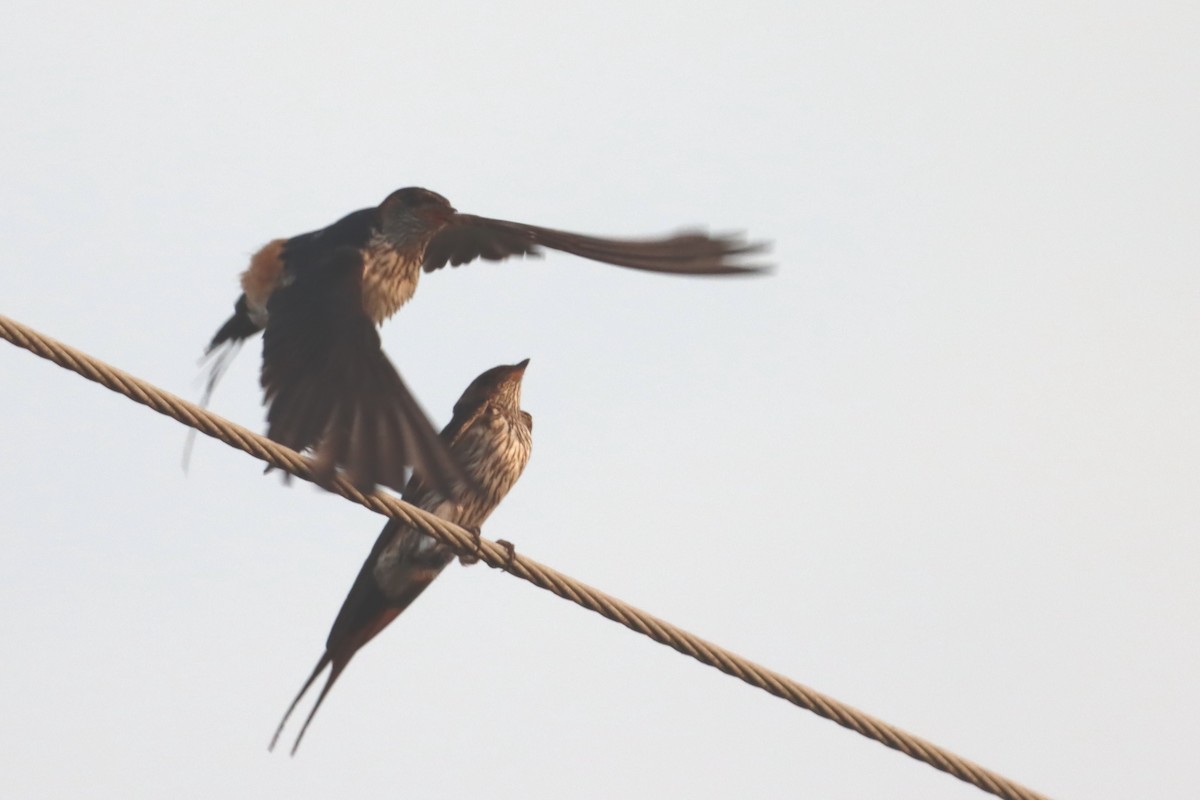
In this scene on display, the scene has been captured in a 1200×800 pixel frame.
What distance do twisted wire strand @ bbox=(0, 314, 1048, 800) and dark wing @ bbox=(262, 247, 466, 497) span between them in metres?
0.10

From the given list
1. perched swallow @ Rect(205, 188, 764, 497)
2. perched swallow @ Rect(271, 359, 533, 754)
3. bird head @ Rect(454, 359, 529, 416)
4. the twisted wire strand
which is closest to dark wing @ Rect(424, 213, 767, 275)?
perched swallow @ Rect(205, 188, 764, 497)

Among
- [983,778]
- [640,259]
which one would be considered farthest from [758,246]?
[983,778]

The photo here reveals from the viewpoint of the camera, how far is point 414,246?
6.41 m

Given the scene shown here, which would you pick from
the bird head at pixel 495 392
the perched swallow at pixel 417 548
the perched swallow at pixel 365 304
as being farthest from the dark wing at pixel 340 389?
the bird head at pixel 495 392

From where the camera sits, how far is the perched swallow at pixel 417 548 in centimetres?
616

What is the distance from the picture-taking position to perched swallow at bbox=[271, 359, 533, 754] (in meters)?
6.16

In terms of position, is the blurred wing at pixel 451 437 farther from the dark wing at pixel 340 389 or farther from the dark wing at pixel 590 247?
the dark wing at pixel 590 247

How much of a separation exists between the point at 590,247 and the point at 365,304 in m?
0.78

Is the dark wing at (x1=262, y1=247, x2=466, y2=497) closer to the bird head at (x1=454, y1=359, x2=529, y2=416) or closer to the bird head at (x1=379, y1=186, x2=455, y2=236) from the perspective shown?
the bird head at (x1=379, y1=186, x2=455, y2=236)

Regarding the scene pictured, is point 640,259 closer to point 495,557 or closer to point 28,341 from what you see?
point 495,557

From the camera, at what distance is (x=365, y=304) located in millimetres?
6230

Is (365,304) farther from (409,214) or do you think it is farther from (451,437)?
(451,437)

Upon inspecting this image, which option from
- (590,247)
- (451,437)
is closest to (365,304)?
(451,437)

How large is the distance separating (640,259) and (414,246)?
104 cm
